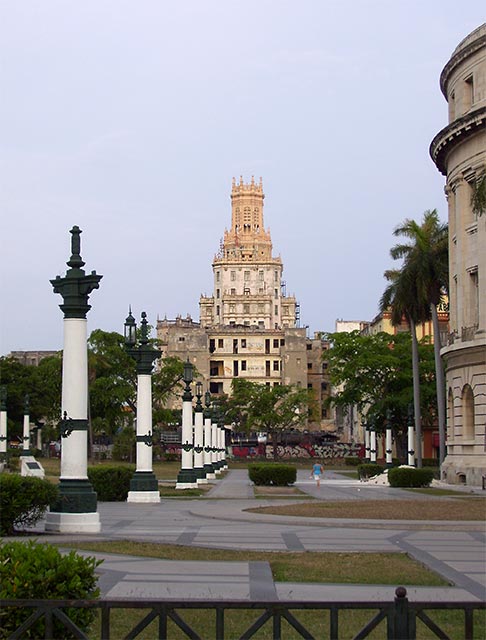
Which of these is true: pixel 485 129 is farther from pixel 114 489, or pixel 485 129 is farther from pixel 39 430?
pixel 39 430

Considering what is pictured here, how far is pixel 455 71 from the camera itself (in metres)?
59.5

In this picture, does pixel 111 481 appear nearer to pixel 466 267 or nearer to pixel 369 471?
pixel 466 267

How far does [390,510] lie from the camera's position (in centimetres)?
3278

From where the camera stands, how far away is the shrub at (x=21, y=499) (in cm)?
2066

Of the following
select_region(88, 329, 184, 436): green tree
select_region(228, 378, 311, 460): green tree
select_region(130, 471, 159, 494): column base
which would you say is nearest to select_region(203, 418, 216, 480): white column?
select_region(130, 471, 159, 494): column base

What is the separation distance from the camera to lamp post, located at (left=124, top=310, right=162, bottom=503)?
35156 millimetres

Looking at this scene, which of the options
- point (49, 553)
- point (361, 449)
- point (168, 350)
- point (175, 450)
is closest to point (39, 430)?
point (175, 450)

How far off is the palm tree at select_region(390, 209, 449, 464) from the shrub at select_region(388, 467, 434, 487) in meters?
13.4

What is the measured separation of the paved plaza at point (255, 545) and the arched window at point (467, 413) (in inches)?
913

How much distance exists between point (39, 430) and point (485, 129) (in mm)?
76071

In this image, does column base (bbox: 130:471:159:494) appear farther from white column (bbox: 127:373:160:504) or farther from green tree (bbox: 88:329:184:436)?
green tree (bbox: 88:329:184:436)

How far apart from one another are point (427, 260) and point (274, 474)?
1990cm

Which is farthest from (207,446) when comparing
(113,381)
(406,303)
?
(113,381)

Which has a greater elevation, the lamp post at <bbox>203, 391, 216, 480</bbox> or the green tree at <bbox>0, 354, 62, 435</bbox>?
the green tree at <bbox>0, 354, 62, 435</bbox>
